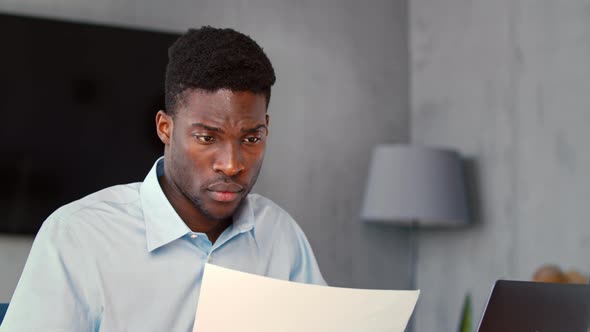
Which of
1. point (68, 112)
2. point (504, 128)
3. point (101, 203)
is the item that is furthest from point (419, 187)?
point (101, 203)

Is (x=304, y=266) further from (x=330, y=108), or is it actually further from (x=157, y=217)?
(x=330, y=108)

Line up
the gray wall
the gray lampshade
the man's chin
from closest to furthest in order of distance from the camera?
the man's chin, the gray lampshade, the gray wall

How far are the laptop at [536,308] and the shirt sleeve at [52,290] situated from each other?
646 mm

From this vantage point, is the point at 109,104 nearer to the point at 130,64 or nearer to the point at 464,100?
the point at 130,64

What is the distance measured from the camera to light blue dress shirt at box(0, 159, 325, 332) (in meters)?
1.15

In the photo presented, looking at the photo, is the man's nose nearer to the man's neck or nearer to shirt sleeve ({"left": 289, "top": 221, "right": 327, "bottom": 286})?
the man's neck

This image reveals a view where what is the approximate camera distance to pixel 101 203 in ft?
4.40

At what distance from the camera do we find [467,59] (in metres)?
3.64

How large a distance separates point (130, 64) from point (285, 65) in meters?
0.81

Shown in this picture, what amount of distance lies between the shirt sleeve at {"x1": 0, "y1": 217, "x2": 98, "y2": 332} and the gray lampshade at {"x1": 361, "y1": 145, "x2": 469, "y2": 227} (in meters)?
2.20

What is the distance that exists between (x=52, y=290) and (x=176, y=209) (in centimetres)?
31

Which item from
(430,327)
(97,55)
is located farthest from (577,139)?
(97,55)

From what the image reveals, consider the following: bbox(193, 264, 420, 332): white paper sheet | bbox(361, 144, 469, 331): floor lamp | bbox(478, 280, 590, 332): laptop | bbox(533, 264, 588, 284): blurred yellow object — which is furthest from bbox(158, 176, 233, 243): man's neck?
bbox(361, 144, 469, 331): floor lamp

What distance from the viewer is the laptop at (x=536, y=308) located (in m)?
1.19
